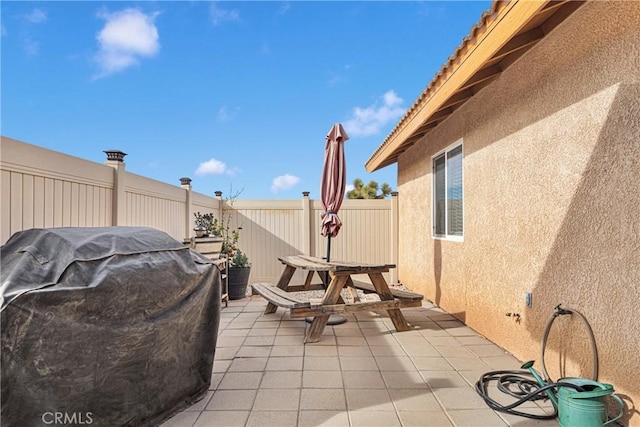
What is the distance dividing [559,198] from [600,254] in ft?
1.79

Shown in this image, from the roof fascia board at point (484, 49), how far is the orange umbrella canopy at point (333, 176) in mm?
1048

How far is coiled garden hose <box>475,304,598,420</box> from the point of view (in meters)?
2.15

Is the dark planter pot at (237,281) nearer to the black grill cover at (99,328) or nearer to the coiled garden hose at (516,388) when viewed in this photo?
the black grill cover at (99,328)

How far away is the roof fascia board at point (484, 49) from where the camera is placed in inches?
83.4

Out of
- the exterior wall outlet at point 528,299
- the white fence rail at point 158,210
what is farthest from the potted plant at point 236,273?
the exterior wall outlet at point 528,299

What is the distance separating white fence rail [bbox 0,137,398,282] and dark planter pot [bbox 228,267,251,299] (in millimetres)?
1063

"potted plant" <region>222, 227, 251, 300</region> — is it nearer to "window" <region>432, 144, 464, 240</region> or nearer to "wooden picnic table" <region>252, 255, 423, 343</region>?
"wooden picnic table" <region>252, 255, 423, 343</region>

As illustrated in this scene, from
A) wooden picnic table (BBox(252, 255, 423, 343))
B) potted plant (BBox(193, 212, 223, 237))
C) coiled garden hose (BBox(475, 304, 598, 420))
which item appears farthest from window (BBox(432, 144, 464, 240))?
potted plant (BBox(193, 212, 223, 237))

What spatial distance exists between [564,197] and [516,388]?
1486mm

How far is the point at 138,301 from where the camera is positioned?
1.95 m

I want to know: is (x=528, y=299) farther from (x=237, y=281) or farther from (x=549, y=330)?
(x=237, y=281)

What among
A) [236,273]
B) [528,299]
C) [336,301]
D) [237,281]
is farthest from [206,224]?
[528,299]

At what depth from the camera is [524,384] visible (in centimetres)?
256

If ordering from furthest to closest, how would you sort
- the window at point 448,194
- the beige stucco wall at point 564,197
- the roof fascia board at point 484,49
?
the window at point 448,194 < the roof fascia board at point 484,49 < the beige stucco wall at point 564,197
